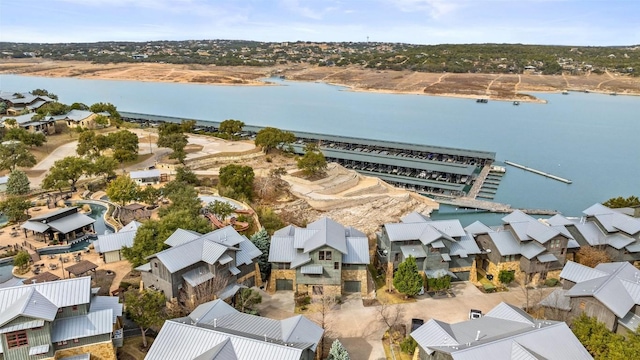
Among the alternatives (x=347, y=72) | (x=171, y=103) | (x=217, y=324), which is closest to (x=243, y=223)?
(x=217, y=324)

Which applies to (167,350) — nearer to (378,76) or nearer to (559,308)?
(559,308)

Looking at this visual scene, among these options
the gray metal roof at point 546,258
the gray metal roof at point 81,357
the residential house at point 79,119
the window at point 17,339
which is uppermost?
the residential house at point 79,119

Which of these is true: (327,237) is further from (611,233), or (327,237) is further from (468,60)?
(468,60)

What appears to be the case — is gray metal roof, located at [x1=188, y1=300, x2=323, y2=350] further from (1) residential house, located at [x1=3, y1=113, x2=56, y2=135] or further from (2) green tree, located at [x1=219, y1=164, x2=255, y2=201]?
(1) residential house, located at [x1=3, y1=113, x2=56, y2=135]

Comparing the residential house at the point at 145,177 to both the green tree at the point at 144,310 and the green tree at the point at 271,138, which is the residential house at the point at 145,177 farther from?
the green tree at the point at 144,310

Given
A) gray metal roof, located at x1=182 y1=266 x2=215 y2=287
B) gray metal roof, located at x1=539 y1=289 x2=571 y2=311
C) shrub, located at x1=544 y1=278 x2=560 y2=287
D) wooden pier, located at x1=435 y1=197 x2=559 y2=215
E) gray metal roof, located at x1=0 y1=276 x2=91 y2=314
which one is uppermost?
gray metal roof, located at x1=0 y1=276 x2=91 y2=314

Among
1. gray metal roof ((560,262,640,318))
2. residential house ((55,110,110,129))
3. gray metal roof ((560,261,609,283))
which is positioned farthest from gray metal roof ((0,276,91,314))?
residential house ((55,110,110,129))

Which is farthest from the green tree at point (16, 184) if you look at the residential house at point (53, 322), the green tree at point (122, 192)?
the residential house at point (53, 322)
